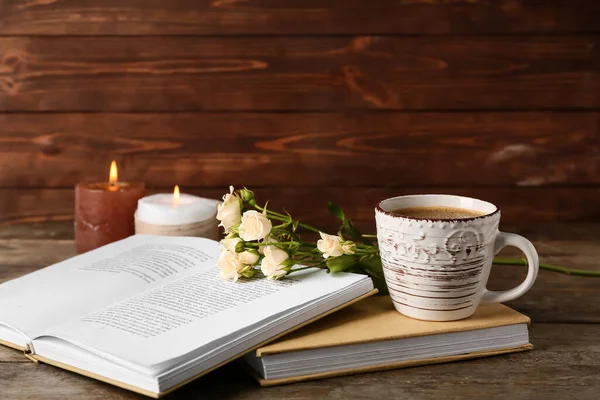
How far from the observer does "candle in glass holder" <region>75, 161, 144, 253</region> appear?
106 centimetres

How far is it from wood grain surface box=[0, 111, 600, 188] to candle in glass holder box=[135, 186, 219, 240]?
1.04 ft

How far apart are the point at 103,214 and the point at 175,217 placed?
130 millimetres

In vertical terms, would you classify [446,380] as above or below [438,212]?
below

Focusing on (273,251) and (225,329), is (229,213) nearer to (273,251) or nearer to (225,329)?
(273,251)

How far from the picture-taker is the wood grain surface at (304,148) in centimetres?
133

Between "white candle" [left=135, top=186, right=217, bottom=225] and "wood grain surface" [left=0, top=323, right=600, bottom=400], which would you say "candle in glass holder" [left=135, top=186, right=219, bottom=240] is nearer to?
"white candle" [left=135, top=186, right=217, bottom=225]

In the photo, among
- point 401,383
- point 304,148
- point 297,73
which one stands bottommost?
point 401,383

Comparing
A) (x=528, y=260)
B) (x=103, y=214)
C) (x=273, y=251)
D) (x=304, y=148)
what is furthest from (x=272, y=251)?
(x=304, y=148)

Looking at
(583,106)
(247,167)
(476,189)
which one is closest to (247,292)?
(247,167)

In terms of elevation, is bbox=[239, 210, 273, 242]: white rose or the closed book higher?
bbox=[239, 210, 273, 242]: white rose

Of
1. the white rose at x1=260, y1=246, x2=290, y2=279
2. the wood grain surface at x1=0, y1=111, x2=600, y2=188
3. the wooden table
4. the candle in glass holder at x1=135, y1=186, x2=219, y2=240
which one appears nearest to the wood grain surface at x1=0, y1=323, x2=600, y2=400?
the wooden table

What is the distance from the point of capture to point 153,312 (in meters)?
0.68

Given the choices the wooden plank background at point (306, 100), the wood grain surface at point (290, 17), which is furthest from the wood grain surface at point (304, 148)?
the wood grain surface at point (290, 17)

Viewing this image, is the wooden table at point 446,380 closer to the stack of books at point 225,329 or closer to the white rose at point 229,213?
the stack of books at point 225,329
